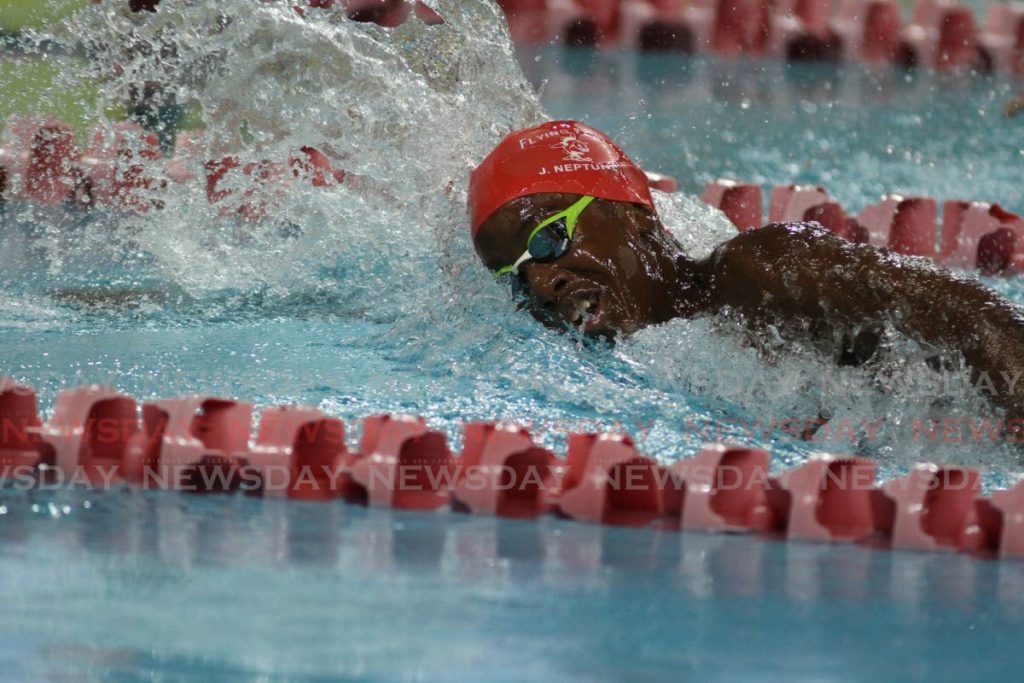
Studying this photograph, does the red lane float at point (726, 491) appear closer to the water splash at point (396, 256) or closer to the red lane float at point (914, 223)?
the water splash at point (396, 256)

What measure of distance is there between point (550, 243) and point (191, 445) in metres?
0.86

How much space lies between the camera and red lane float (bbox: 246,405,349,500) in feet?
7.09

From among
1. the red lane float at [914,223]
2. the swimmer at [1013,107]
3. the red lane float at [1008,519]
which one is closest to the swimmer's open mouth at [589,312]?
the red lane float at [1008,519]

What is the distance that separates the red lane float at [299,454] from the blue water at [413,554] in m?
0.06

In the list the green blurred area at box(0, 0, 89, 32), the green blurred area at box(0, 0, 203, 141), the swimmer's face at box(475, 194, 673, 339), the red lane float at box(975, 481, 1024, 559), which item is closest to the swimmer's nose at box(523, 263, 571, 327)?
the swimmer's face at box(475, 194, 673, 339)

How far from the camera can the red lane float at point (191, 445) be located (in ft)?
7.10

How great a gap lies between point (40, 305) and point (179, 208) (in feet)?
2.03

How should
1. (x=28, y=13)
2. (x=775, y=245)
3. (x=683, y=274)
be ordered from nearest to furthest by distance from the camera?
(x=775, y=245)
(x=683, y=274)
(x=28, y=13)

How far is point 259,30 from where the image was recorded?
3666 millimetres

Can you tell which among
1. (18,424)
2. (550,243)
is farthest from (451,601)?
(550,243)

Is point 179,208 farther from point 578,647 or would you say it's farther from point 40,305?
point 578,647

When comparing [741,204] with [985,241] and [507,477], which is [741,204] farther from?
[507,477]

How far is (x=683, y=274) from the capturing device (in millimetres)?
2641

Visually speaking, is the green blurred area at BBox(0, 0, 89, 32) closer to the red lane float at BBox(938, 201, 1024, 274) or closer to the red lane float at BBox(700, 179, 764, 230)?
the red lane float at BBox(700, 179, 764, 230)
